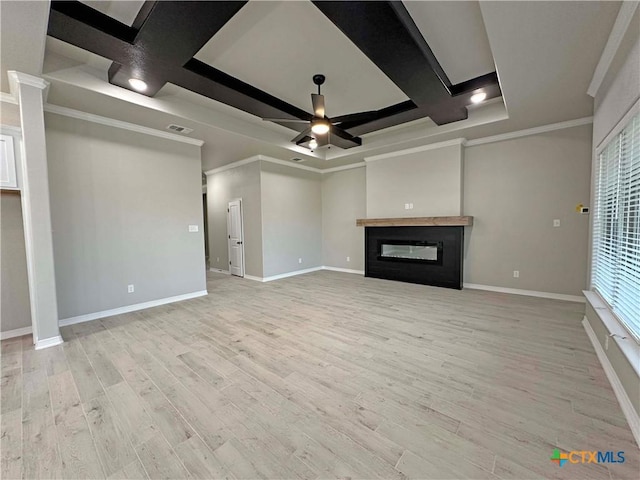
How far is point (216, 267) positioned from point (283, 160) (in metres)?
3.74

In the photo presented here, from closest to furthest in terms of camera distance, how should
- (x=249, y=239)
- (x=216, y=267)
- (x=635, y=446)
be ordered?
(x=635, y=446) → (x=249, y=239) → (x=216, y=267)

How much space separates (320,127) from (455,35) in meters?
1.73

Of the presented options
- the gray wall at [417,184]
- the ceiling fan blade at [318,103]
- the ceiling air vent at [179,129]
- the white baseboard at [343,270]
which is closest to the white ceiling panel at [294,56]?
the ceiling fan blade at [318,103]

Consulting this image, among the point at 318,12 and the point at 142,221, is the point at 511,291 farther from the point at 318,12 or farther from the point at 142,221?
the point at 142,221

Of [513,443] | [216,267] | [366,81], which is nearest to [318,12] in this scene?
[366,81]

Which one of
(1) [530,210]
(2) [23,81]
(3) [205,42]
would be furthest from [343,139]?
(2) [23,81]

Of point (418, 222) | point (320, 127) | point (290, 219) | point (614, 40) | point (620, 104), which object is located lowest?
point (418, 222)

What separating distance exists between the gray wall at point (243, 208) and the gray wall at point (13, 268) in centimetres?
364

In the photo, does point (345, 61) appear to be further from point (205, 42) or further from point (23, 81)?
point (23, 81)

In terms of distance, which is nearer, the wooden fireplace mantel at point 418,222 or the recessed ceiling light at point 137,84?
the recessed ceiling light at point 137,84

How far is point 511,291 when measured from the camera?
4734mm

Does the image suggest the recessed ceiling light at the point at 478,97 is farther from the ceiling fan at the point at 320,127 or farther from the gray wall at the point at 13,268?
the gray wall at the point at 13,268

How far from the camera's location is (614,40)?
2.13 meters

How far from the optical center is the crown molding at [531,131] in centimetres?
403
